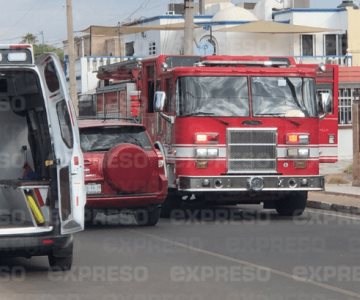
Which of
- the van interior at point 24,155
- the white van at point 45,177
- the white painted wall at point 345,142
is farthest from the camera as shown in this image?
the white painted wall at point 345,142

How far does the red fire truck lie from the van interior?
5.23 meters

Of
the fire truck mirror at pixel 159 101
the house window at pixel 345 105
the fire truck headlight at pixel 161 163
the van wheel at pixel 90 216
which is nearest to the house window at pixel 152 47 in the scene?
the house window at pixel 345 105

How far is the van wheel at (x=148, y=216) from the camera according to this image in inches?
677

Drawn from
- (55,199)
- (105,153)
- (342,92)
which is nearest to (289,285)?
(55,199)

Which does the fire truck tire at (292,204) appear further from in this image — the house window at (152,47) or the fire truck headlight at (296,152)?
the house window at (152,47)

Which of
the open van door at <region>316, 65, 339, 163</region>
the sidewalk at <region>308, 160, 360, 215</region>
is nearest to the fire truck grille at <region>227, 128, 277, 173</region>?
the sidewalk at <region>308, 160, 360, 215</region>

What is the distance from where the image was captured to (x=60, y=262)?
11.9 m

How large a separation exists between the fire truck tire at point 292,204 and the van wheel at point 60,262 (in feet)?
25.4

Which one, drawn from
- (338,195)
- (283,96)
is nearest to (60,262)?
(283,96)

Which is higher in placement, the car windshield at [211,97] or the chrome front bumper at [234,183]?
the car windshield at [211,97]

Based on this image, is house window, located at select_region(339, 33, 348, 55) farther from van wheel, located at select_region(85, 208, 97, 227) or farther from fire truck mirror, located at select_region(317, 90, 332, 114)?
van wheel, located at select_region(85, 208, 97, 227)

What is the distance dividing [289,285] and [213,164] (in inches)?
288

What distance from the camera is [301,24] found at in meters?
48.5

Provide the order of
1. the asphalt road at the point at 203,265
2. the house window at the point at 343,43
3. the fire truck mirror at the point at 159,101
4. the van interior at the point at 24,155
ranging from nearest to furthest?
the asphalt road at the point at 203,265 < the van interior at the point at 24,155 < the fire truck mirror at the point at 159,101 < the house window at the point at 343,43
